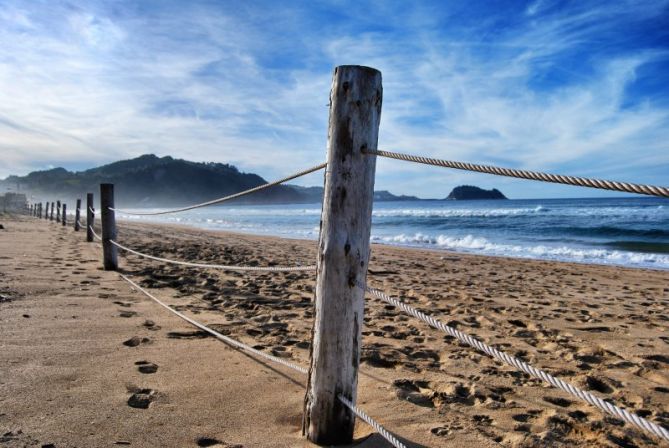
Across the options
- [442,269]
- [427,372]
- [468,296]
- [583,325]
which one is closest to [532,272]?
[442,269]

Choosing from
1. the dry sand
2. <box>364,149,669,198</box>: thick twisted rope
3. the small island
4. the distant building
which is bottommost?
the dry sand

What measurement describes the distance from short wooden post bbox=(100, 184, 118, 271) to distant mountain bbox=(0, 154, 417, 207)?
3841 inches

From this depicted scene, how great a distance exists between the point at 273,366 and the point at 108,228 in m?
4.55

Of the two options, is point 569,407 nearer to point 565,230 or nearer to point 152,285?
point 152,285

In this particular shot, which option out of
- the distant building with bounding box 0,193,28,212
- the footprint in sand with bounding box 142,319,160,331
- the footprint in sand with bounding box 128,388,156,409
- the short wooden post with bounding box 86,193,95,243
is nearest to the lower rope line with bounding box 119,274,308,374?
the footprint in sand with bounding box 142,319,160,331

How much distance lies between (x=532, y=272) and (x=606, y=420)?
6569mm

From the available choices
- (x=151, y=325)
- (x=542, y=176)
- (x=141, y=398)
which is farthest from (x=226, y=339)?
(x=542, y=176)

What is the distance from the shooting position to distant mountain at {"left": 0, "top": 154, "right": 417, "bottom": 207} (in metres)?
108

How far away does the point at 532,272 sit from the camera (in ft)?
27.9

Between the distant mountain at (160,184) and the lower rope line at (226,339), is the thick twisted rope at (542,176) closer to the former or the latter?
the lower rope line at (226,339)

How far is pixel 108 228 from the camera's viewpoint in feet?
21.0

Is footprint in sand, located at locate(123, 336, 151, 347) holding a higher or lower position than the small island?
lower

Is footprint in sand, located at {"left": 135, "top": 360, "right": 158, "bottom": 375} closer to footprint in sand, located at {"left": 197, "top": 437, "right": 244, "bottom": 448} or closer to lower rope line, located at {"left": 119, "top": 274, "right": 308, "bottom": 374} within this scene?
lower rope line, located at {"left": 119, "top": 274, "right": 308, "bottom": 374}

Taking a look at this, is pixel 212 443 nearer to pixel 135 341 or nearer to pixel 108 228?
pixel 135 341
